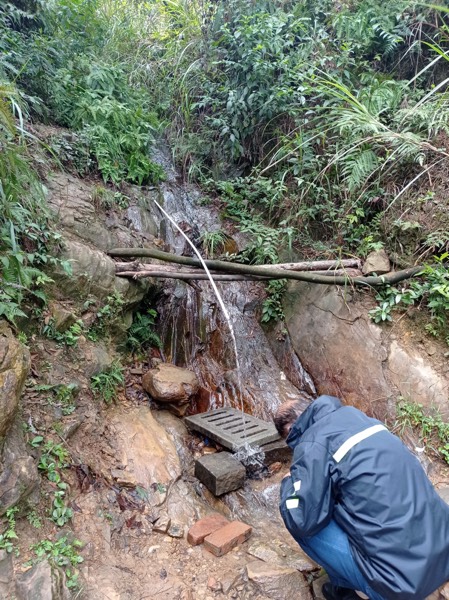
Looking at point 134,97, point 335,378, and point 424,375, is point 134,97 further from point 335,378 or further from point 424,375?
point 424,375

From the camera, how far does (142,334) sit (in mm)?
4371

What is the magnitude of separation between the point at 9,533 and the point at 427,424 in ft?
10.3

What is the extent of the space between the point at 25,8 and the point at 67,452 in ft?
19.3

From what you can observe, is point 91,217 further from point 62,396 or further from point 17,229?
point 62,396

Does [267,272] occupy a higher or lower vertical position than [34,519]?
higher

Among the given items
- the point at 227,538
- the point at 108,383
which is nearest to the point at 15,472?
the point at 108,383

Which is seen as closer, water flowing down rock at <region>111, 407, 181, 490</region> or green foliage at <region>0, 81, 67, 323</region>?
green foliage at <region>0, 81, 67, 323</region>

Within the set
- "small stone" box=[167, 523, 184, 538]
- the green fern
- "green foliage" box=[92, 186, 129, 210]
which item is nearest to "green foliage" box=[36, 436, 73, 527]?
"small stone" box=[167, 523, 184, 538]

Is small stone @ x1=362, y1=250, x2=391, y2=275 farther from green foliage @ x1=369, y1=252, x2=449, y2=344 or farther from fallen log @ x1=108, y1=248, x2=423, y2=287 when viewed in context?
green foliage @ x1=369, y1=252, x2=449, y2=344

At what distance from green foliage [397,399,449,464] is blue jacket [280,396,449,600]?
151 centimetres

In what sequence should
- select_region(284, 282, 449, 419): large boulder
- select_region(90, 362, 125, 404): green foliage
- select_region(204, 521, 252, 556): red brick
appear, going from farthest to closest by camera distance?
select_region(284, 282, 449, 419): large boulder → select_region(90, 362, 125, 404): green foliage → select_region(204, 521, 252, 556): red brick

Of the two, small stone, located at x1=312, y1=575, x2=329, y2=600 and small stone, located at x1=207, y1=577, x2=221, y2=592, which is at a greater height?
small stone, located at x1=312, y1=575, x2=329, y2=600

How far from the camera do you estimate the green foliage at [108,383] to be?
130 inches

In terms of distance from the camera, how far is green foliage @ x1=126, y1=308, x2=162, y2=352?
13.9 feet
